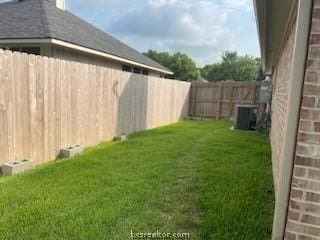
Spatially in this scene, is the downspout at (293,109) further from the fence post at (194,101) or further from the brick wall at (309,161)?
the fence post at (194,101)

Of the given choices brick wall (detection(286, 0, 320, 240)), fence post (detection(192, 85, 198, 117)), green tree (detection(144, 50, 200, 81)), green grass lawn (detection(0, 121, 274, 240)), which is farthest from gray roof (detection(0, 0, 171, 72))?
green tree (detection(144, 50, 200, 81))

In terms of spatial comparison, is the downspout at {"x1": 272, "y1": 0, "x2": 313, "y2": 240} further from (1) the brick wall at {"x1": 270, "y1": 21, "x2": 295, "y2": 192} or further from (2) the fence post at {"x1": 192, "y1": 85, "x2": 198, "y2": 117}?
(2) the fence post at {"x1": 192, "y1": 85, "x2": 198, "y2": 117}

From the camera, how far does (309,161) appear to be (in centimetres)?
210

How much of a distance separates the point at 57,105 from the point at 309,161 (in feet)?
15.6

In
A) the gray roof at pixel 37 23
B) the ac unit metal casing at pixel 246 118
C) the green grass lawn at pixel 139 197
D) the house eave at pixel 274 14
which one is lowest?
the green grass lawn at pixel 139 197

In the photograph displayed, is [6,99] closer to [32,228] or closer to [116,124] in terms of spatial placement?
[32,228]

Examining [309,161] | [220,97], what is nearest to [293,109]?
[309,161]

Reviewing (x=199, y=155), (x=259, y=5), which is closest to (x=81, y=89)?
(x=199, y=155)

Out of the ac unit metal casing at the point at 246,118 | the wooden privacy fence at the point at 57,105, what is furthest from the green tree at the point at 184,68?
the wooden privacy fence at the point at 57,105

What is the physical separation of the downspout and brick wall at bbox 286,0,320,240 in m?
0.03

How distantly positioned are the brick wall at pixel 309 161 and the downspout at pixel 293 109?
0.11ft

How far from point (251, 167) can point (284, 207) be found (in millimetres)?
3242

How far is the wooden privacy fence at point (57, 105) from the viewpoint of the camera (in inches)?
185

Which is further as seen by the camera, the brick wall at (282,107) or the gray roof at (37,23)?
the gray roof at (37,23)
